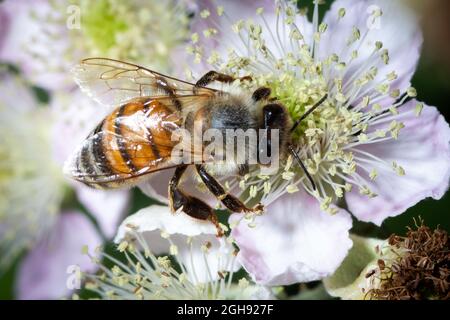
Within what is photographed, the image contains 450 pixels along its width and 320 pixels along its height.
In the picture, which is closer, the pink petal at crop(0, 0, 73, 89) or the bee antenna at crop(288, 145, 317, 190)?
the bee antenna at crop(288, 145, 317, 190)

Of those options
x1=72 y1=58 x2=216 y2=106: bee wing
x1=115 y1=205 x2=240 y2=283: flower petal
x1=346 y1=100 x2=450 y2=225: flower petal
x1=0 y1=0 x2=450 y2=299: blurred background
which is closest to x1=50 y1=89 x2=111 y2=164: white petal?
x1=0 y1=0 x2=450 y2=299: blurred background

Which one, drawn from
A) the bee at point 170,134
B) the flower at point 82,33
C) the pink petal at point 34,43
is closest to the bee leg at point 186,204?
the bee at point 170,134

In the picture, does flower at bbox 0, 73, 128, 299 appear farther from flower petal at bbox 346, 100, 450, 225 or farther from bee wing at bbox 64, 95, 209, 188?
flower petal at bbox 346, 100, 450, 225

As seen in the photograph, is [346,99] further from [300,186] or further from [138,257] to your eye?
[138,257]

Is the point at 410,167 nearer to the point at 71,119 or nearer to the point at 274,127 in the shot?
the point at 274,127

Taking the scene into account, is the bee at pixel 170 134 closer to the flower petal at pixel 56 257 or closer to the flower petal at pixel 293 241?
the flower petal at pixel 293 241

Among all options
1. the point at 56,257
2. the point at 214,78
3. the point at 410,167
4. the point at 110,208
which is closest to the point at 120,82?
the point at 214,78
